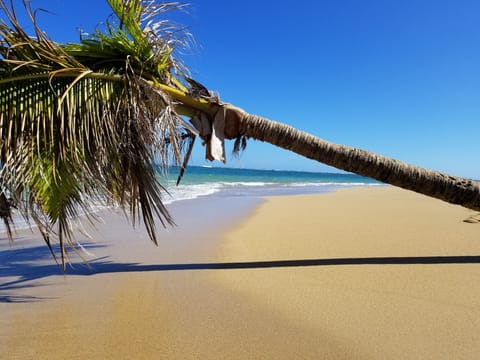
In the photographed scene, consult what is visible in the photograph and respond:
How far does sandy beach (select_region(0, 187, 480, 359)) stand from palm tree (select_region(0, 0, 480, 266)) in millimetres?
704

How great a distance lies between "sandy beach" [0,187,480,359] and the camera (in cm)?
267

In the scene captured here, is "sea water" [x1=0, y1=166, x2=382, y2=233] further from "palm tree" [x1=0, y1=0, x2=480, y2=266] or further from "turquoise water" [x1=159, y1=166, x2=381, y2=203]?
"palm tree" [x1=0, y1=0, x2=480, y2=266]

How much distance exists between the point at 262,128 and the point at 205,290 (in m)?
2.22

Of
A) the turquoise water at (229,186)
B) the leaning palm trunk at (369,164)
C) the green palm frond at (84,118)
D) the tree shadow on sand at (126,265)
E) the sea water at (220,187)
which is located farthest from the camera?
the turquoise water at (229,186)

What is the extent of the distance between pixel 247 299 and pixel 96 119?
2.38 meters

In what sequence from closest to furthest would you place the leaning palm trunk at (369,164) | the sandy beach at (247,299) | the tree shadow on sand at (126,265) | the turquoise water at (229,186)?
the sandy beach at (247,299) → the tree shadow on sand at (126,265) → the leaning palm trunk at (369,164) → the turquoise water at (229,186)

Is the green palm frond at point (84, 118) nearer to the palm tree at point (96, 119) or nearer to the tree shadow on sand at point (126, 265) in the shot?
the palm tree at point (96, 119)

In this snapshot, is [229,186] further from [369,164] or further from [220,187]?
[369,164]

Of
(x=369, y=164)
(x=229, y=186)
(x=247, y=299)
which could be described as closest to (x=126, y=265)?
(x=247, y=299)

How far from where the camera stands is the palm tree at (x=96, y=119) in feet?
10.5

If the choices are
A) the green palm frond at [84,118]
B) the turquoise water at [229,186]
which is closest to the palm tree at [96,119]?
the green palm frond at [84,118]

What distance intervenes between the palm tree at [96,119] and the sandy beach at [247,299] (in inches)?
27.7

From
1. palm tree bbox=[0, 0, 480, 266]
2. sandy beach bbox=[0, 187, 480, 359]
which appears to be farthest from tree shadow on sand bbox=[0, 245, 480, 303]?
palm tree bbox=[0, 0, 480, 266]

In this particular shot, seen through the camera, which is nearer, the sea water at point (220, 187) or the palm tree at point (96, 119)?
the palm tree at point (96, 119)
